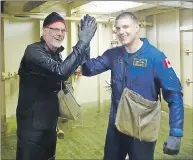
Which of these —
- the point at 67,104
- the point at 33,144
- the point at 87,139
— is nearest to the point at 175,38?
the point at 87,139

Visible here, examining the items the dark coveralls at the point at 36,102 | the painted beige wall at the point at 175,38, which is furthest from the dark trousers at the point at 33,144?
the painted beige wall at the point at 175,38

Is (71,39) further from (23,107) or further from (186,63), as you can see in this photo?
(186,63)

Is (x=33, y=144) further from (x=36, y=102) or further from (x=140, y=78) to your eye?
(x=140, y=78)

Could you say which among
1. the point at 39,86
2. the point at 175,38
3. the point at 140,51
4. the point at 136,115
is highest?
the point at 175,38

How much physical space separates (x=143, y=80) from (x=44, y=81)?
37 centimetres

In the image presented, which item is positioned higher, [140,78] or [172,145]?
[140,78]

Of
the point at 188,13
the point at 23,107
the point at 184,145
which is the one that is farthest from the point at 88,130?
the point at 188,13

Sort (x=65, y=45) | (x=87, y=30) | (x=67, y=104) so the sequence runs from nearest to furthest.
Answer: (x=87, y=30) → (x=67, y=104) → (x=65, y=45)

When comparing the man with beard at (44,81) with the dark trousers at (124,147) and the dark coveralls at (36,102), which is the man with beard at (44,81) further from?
the dark trousers at (124,147)

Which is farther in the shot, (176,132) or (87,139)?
(87,139)

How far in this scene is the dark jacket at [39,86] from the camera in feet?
3.22

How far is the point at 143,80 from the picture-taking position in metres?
1.04

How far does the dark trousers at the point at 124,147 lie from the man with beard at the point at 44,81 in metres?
0.24

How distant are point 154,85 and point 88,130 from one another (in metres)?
0.88
